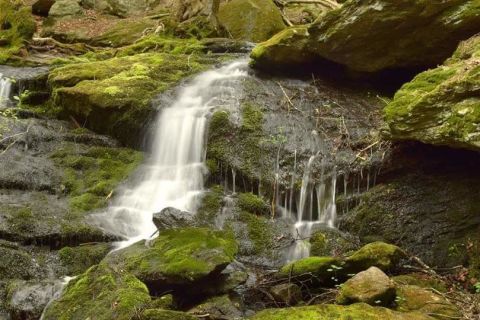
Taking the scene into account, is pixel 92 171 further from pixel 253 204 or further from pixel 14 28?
pixel 14 28

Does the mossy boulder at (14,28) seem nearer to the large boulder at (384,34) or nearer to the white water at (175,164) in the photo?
the white water at (175,164)

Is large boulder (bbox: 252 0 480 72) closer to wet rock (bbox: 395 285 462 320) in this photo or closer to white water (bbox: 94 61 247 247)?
white water (bbox: 94 61 247 247)

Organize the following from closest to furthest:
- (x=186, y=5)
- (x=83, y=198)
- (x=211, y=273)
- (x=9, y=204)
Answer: (x=211, y=273), (x=9, y=204), (x=83, y=198), (x=186, y=5)

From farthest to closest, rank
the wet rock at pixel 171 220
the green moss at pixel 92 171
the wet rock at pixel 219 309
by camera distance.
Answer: the green moss at pixel 92 171, the wet rock at pixel 171 220, the wet rock at pixel 219 309

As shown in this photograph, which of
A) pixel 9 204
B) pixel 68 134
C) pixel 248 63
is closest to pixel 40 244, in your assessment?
pixel 9 204

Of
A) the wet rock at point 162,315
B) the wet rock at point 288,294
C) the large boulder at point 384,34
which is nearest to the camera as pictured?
the wet rock at point 162,315

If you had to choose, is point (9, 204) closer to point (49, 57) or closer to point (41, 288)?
point (41, 288)

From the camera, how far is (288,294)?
17.3 ft

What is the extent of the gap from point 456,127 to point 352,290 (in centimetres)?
238

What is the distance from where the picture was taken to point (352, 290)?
15.6 feet

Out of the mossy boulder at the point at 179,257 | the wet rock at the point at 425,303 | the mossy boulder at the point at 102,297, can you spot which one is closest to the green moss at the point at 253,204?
the mossy boulder at the point at 179,257

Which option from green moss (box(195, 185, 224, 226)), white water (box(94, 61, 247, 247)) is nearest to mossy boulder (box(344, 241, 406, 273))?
green moss (box(195, 185, 224, 226))

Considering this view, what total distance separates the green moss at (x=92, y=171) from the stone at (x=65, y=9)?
1267cm

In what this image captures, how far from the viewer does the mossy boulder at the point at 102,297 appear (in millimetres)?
4508
